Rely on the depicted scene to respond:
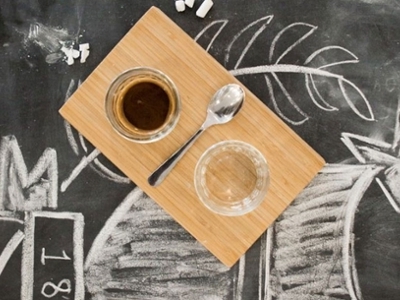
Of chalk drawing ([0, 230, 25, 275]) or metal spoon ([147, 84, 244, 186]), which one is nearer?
metal spoon ([147, 84, 244, 186])

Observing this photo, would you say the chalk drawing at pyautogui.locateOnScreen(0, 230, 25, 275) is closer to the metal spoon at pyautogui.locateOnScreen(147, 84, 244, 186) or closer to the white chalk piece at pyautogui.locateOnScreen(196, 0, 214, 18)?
the metal spoon at pyautogui.locateOnScreen(147, 84, 244, 186)

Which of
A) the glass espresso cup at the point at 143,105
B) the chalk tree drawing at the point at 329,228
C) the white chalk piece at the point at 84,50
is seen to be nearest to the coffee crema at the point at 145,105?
the glass espresso cup at the point at 143,105

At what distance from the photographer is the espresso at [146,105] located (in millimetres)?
711

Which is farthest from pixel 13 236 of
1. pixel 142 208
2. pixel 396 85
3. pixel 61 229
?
pixel 396 85

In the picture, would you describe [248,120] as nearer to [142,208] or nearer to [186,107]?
[186,107]

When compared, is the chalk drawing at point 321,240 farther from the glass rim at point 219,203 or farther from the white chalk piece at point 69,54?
the white chalk piece at point 69,54

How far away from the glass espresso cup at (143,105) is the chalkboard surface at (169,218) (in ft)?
0.32

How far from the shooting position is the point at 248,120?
71cm

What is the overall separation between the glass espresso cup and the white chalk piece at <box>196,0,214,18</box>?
Answer: 0.39 ft

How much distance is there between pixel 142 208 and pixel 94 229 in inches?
2.9

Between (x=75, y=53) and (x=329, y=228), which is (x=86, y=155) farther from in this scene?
(x=329, y=228)

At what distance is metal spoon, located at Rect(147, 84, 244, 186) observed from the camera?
70 cm

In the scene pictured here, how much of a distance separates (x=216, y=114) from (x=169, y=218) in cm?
17

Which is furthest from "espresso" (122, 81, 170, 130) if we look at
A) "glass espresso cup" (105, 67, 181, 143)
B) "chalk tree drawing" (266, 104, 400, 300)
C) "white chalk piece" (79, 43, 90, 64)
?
"chalk tree drawing" (266, 104, 400, 300)
